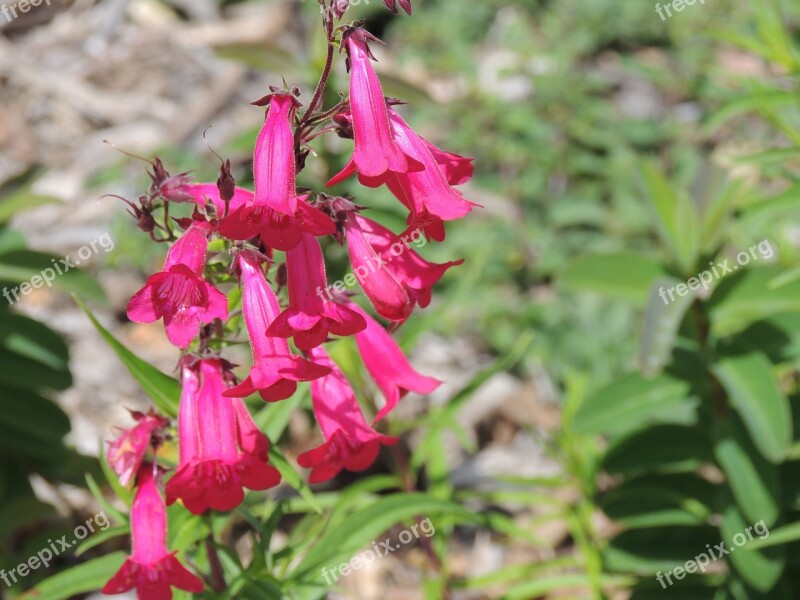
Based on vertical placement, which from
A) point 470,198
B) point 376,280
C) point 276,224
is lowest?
point 376,280

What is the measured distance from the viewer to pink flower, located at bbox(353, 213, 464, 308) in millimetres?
1882

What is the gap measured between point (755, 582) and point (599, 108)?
344 cm

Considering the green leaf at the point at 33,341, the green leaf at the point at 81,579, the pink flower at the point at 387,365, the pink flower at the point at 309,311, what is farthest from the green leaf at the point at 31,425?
the pink flower at the point at 309,311

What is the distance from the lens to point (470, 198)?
538 cm

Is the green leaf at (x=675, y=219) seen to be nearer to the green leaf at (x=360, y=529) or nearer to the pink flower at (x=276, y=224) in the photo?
the green leaf at (x=360, y=529)

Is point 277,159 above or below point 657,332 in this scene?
above

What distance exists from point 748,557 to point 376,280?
5.45ft

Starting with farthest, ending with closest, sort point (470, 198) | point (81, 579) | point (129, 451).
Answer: point (470, 198), point (81, 579), point (129, 451)

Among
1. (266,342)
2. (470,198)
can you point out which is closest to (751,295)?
(266,342)

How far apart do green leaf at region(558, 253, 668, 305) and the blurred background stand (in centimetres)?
1

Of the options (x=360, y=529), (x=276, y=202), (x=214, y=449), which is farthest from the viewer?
(x=360, y=529)

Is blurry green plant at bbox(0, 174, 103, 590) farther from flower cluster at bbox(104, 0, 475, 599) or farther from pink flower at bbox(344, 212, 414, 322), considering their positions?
pink flower at bbox(344, 212, 414, 322)

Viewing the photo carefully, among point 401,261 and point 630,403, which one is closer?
point 401,261

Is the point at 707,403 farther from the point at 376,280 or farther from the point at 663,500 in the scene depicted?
the point at 376,280
